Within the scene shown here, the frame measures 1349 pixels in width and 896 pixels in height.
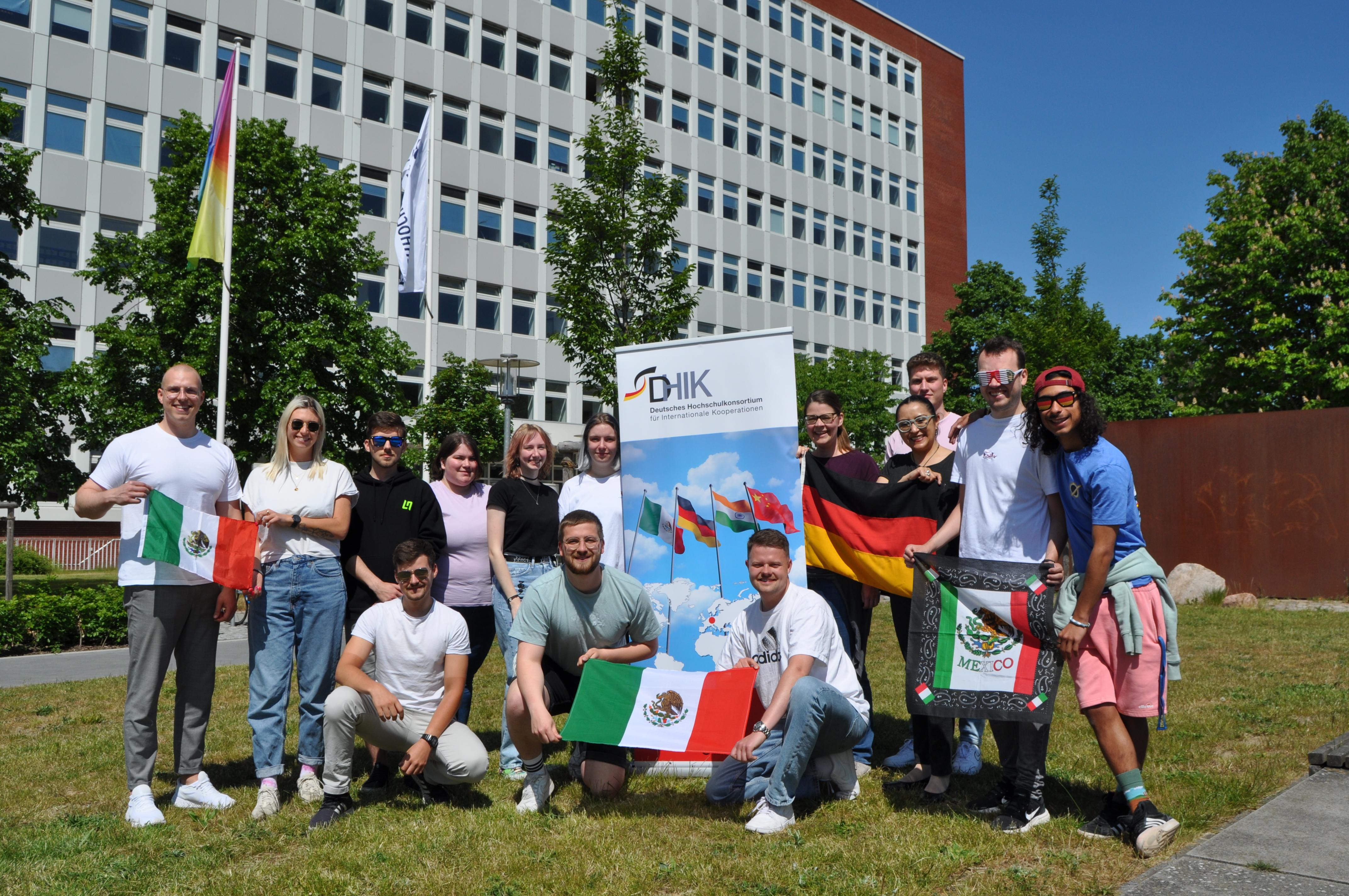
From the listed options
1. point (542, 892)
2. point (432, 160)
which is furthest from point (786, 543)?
point (432, 160)

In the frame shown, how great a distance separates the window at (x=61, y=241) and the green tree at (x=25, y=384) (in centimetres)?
1143

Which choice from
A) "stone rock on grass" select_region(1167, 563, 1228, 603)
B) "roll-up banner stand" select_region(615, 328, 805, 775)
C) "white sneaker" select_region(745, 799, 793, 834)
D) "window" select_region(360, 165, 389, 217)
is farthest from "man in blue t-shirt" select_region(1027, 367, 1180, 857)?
"window" select_region(360, 165, 389, 217)

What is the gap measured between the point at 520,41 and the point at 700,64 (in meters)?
9.40

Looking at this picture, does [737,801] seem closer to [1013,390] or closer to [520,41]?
[1013,390]

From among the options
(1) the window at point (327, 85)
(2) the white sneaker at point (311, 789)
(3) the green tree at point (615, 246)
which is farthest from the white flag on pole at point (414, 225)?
(2) the white sneaker at point (311, 789)

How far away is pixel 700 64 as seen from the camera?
151ft

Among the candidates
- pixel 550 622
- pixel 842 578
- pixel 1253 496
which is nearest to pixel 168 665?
pixel 550 622

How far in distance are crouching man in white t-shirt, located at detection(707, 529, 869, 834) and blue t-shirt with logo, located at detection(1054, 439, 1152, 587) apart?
53.5 inches

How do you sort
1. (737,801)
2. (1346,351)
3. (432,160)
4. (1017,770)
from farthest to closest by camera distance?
(1346,351) → (432,160) → (737,801) → (1017,770)

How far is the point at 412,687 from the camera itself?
5.71 metres

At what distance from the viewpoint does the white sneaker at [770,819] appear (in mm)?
4941

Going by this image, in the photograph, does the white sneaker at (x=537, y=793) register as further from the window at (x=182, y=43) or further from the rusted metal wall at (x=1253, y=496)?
the window at (x=182, y=43)

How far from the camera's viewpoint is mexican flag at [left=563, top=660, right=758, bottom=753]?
203 inches

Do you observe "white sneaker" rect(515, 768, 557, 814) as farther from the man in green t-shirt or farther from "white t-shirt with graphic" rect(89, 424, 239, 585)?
"white t-shirt with graphic" rect(89, 424, 239, 585)
